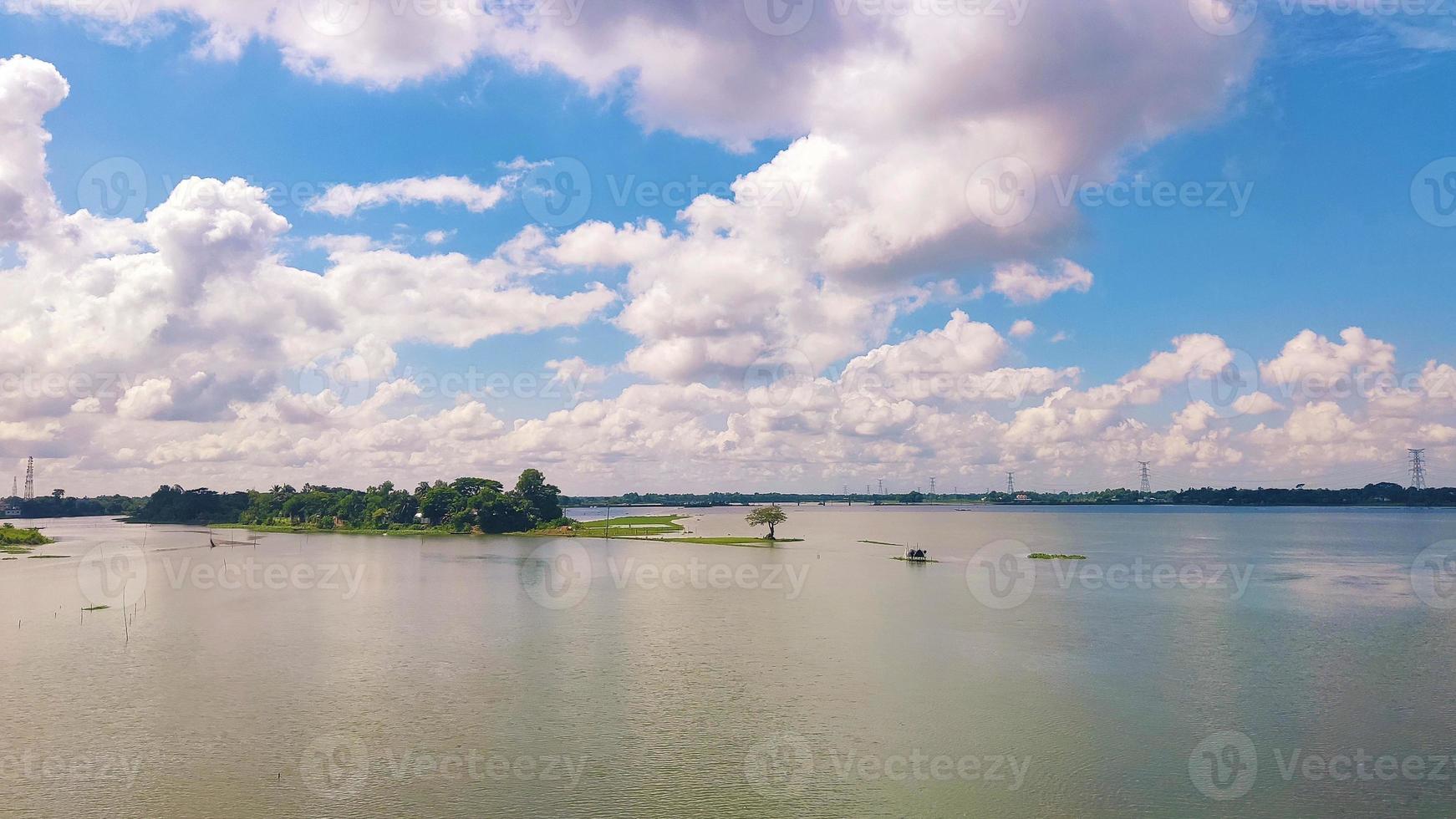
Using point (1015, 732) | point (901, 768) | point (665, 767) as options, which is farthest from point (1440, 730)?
point (665, 767)

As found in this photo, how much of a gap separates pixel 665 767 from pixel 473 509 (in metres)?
153

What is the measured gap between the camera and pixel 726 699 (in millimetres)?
41719

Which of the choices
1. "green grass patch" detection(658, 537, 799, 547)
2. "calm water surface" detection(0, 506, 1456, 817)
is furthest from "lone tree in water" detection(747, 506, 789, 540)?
"calm water surface" detection(0, 506, 1456, 817)

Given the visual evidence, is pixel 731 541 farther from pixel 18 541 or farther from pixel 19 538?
pixel 19 538

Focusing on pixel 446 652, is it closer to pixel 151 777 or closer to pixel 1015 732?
pixel 151 777

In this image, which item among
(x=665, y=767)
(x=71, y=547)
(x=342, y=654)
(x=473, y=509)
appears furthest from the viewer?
(x=473, y=509)

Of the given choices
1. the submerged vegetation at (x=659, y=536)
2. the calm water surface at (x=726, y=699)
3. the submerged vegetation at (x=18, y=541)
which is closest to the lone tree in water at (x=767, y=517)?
the submerged vegetation at (x=659, y=536)

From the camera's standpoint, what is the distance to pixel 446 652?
52.8 m

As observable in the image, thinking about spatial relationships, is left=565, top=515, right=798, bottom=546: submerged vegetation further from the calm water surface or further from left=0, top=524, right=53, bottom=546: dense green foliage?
left=0, top=524, right=53, bottom=546: dense green foliage

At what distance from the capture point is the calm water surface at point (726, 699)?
30.4 meters

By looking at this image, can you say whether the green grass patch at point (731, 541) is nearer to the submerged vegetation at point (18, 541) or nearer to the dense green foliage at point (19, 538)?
the submerged vegetation at point (18, 541)

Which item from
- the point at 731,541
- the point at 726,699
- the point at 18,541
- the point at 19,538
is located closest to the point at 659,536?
the point at 731,541

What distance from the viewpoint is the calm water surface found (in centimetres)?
3041

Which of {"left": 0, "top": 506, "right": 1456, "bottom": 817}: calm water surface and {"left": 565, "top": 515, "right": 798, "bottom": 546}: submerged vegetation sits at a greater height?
{"left": 565, "top": 515, "right": 798, "bottom": 546}: submerged vegetation
